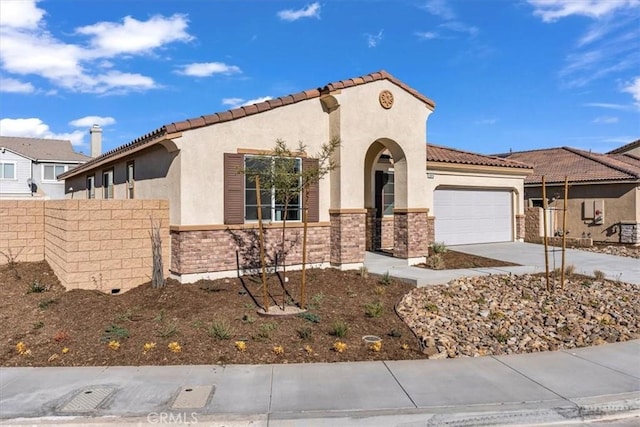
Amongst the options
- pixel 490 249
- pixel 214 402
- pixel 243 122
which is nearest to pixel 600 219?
pixel 490 249

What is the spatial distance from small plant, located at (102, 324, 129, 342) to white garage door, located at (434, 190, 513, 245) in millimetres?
12760

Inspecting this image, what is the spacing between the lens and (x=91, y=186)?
19.5 m

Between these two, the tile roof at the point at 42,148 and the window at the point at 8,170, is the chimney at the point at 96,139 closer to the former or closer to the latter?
the tile roof at the point at 42,148

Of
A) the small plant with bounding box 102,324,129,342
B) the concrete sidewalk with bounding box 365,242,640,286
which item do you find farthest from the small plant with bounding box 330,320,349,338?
the concrete sidewalk with bounding box 365,242,640,286

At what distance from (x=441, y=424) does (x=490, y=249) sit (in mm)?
13208

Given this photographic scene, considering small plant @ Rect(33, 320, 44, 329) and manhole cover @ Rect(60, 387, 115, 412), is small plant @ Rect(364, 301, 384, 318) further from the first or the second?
small plant @ Rect(33, 320, 44, 329)

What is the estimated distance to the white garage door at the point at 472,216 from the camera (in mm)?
17812

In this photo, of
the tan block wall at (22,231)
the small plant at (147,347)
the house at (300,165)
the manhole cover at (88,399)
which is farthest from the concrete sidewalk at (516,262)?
the tan block wall at (22,231)

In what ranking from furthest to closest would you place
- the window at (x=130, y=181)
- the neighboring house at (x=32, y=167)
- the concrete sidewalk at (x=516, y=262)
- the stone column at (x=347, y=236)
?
the neighboring house at (x=32, y=167)
the window at (x=130, y=181)
the stone column at (x=347, y=236)
the concrete sidewalk at (x=516, y=262)

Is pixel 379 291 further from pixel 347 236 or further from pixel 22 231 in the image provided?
pixel 22 231

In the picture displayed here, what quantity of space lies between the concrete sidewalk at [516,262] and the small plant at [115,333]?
6394mm

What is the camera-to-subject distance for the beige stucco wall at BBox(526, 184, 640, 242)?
20547 mm

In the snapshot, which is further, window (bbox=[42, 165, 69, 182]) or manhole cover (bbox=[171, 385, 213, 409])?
window (bbox=[42, 165, 69, 182])

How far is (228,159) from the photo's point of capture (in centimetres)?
1105
